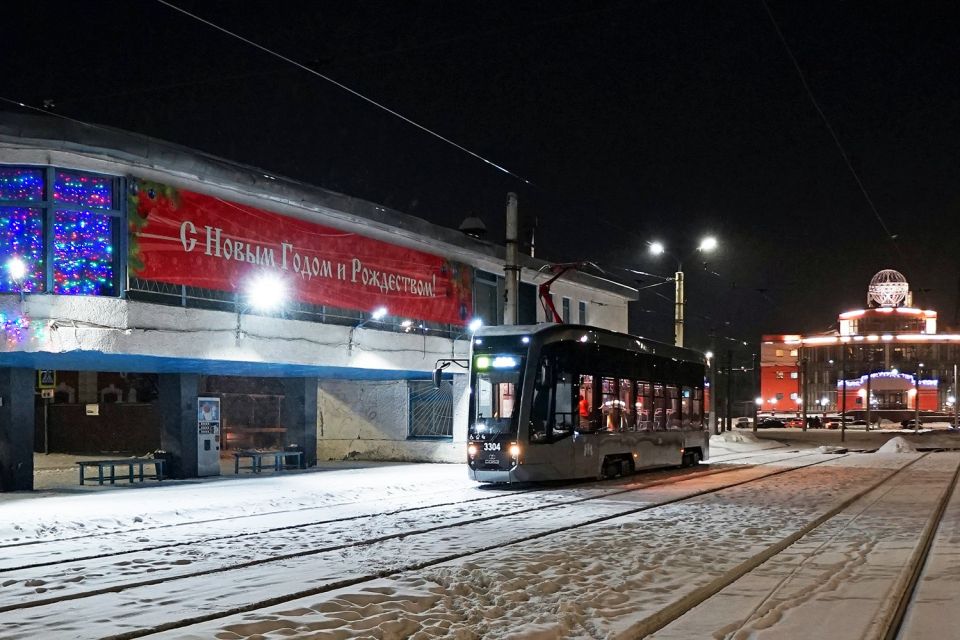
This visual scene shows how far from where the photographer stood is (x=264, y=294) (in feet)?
75.9

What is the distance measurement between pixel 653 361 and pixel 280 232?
9.45 metres

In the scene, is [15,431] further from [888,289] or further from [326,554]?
[888,289]

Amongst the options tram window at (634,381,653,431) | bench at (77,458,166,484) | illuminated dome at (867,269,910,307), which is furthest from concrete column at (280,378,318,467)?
illuminated dome at (867,269,910,307)

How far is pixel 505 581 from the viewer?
9.72 meters

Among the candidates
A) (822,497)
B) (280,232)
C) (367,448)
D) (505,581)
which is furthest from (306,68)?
(367,448)

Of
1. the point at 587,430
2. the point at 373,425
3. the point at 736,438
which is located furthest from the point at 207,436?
the point at 736,438

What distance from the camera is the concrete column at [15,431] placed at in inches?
773

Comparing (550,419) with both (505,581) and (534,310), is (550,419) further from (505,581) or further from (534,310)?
(534,310)

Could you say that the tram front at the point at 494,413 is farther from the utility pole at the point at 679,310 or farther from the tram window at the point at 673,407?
the utility pole at the point at 679,310

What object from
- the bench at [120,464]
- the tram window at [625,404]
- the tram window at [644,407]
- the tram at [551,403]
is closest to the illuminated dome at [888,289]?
the tram window at [644,407]

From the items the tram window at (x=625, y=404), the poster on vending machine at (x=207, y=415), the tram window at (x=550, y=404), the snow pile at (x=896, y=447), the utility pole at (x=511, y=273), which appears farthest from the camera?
the snow pile at (x=896, y=447)

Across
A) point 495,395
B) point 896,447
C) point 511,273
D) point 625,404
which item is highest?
point 511,273

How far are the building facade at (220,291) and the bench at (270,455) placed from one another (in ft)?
1.65

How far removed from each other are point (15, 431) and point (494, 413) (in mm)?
9019
